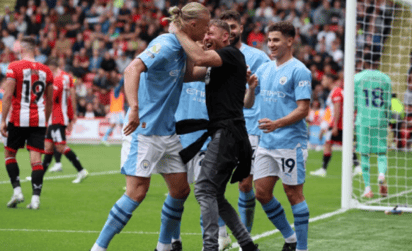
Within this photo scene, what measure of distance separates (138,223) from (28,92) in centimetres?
240

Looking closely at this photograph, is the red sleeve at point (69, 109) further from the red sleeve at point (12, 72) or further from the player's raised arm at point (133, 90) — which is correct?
the player's raised arm at point (133, 90)

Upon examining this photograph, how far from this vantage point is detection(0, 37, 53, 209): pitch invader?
8.08 m

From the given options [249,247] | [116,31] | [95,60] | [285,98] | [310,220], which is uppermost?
[116,31]

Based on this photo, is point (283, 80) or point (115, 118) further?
point (115, 118)

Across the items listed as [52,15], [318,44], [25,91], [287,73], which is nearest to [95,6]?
[52,15]

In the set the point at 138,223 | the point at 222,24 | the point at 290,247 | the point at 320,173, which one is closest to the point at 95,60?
the point at 320,173

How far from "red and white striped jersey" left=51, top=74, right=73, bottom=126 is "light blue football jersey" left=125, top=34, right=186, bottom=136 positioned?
18.4ft

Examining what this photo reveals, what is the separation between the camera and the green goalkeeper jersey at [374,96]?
9.55 meters

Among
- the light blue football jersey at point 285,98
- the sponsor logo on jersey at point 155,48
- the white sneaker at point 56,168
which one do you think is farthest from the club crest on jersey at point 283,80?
the white sneaker at point 56,168

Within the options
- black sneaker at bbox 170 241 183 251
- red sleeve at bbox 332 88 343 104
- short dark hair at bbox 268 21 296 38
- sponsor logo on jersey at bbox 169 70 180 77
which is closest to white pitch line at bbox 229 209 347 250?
black sneaker at bbox 170 241 183 251

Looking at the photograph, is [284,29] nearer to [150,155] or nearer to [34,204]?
[150,155]

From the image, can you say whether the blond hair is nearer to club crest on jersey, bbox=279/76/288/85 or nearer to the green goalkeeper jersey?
club crest on jersey, bbox=279/76/288/85

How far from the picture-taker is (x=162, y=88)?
488 centimetres

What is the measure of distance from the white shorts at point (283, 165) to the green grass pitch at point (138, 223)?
0.89m
